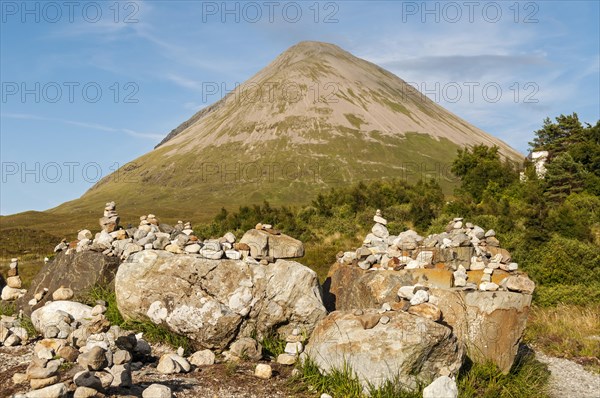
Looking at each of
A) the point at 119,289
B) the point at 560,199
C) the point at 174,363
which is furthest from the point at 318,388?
the point at 560,199

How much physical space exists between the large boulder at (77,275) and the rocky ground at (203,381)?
9.93 feet

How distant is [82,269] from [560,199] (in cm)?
4002

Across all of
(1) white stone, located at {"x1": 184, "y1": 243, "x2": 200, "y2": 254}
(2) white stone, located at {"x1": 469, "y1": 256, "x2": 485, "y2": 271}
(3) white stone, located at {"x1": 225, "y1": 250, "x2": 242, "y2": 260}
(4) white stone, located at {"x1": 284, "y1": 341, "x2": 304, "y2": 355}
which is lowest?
(4) white stone, located at {"x1": 284, "y1": 341, "x2": 304, "y2": 355}

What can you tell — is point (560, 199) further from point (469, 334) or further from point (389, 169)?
point (389, 169)

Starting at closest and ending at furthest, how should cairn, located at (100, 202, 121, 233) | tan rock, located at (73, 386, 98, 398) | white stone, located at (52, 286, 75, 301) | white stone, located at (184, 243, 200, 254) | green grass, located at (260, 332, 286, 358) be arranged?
tan rock, located at (73, 386, 98, 398)
green grass, located at (260, 332, 286, 358)
white stone, located at (184, 243, 200, 254)
white stone, located at (52, 286, 75, 301)
cairn, located at (100, 202, 121, 233)

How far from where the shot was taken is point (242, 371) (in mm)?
9352

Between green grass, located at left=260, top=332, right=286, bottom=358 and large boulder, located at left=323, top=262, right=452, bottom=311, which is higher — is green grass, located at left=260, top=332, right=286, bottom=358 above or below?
below

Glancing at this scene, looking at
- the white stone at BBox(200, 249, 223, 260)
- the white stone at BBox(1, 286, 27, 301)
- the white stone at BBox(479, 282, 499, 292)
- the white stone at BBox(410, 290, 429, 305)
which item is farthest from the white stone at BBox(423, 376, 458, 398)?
the white stone at BBox(1, 286, 27, 301)

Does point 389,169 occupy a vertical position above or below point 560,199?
above

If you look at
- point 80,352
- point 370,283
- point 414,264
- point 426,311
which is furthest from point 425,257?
point 80,352

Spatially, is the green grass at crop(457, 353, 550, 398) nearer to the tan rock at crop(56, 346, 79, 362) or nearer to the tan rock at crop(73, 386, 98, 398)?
the tan rock at crop(73, 386, 98, 398)

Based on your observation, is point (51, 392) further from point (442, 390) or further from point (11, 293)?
point (11, 293)

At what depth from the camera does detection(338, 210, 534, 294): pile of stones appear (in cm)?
1195

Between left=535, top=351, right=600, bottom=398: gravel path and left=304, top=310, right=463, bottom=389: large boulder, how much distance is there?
2.69 m
